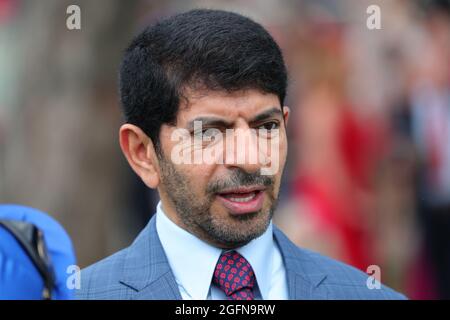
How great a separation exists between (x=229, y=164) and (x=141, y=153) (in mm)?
450

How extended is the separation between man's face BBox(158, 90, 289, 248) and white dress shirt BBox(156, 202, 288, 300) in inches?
1.7

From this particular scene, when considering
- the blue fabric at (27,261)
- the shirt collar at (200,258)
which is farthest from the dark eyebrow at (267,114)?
the blue fabric at (27,261)

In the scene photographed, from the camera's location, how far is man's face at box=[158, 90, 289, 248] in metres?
3.31

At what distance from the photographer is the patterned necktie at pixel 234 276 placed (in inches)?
133

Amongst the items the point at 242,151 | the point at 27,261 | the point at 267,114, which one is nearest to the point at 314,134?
the point at 267,114

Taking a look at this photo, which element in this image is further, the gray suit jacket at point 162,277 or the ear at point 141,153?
the ear at point 141,153

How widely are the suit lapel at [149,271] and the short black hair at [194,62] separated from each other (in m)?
0.33

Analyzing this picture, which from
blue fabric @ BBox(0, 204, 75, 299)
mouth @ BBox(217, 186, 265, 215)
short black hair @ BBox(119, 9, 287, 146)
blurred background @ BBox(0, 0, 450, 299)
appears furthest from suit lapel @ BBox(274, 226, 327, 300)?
A: blurred background @ BBox(0, 0, 450, 299)

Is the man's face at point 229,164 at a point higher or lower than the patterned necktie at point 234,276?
higher

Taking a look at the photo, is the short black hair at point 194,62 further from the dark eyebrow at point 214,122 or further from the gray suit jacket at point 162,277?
the gray suit jacket at point 162,277

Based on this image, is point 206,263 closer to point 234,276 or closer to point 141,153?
point 234,276

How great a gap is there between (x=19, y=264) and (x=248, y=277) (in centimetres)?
116

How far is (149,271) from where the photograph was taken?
3.43 meters

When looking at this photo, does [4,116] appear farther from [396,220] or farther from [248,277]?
[248,277]
